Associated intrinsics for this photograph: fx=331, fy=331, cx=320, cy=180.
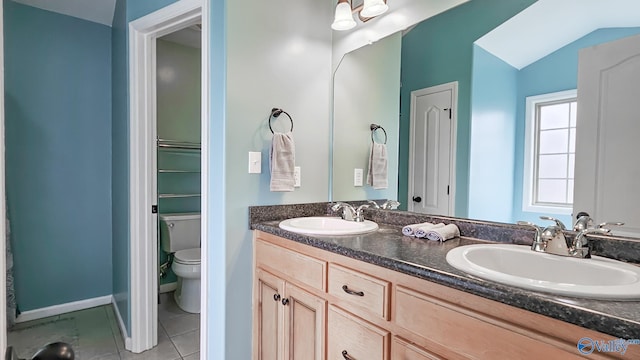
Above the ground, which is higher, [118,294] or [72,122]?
[72,122]

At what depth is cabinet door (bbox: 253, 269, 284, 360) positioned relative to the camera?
150cm

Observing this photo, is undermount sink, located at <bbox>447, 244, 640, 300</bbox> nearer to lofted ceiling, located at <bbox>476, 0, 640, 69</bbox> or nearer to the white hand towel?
the white hand towel

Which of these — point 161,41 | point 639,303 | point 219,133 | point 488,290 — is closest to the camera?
point 639,303

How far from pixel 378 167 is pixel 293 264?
767 millimetres

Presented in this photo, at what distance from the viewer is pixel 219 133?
1563mm

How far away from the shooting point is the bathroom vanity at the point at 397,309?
26.8 inches

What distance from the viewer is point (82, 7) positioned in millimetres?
2443

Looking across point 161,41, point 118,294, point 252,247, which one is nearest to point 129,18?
point 161,41

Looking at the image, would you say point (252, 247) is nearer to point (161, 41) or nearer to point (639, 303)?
point (639, 303)

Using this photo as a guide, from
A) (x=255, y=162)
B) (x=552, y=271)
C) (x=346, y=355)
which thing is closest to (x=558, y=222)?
(x=552, y=271)

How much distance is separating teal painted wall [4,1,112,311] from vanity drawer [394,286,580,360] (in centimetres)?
275

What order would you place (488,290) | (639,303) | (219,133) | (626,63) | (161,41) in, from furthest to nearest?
(161,41) → (219,133) → (626,63) → (488,290) → (639,303)

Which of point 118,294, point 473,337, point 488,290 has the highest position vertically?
point 488,290

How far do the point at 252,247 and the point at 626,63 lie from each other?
159cm
